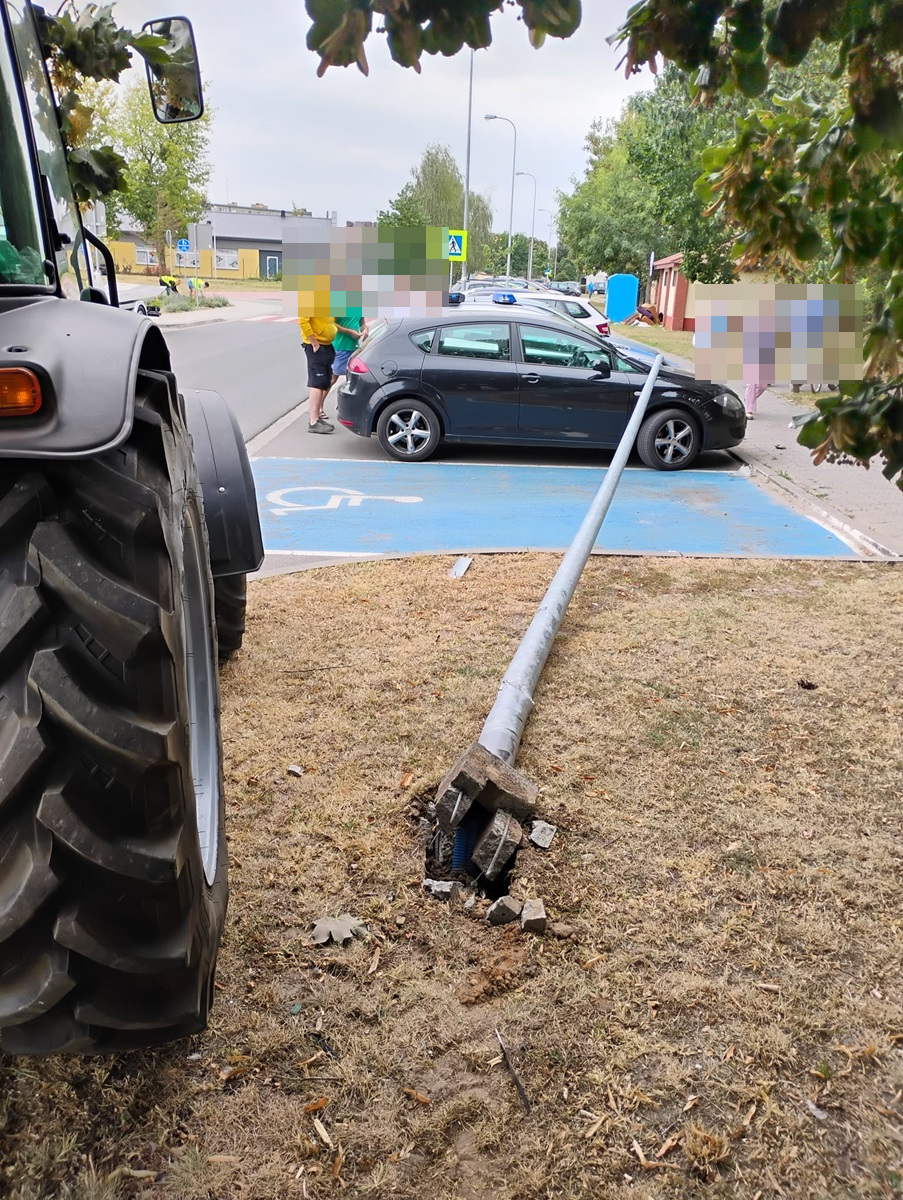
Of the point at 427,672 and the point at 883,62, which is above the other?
the point at 883,62

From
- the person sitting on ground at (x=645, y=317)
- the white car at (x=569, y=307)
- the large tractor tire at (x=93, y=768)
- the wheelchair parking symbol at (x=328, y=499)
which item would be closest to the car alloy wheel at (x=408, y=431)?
the wheelchair parking symbol at (x=328, y=499)

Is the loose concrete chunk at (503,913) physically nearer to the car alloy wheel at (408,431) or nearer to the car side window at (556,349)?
the car alloy wheel at (408,431)

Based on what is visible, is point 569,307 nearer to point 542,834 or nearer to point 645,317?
point 542,834

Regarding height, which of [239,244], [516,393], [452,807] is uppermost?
[452,807]

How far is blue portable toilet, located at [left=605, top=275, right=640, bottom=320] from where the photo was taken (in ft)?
45.0

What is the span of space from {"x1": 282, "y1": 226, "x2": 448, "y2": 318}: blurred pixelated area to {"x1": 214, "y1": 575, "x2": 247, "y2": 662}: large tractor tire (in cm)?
563

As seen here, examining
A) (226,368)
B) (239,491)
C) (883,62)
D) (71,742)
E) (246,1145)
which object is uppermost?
(883,62)

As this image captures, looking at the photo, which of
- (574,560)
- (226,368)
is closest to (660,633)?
(574,560)

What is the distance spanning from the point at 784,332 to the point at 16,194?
2098 mm

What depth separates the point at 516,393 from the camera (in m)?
11.2

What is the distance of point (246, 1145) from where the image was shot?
2297mm

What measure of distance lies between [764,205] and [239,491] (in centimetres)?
253

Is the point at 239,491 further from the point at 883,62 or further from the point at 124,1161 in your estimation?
the point at 883,62

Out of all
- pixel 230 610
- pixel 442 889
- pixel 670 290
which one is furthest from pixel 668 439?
pixel 670 290
